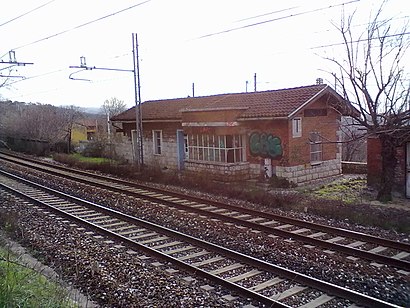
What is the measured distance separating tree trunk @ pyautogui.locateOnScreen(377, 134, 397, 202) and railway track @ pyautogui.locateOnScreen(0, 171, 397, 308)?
772 centimetres

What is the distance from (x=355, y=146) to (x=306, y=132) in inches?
428

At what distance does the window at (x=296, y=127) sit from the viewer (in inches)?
661

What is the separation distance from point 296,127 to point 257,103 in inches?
97.7

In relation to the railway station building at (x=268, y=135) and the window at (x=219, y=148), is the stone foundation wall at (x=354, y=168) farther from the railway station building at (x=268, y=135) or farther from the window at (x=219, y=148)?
the window at (x=219, y=148)

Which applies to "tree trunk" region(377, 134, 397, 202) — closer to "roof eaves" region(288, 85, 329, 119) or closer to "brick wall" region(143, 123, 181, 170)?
"roof eaves" region(288, 85, 329, 119)

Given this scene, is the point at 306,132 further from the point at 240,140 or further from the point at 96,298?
the point at 96,298

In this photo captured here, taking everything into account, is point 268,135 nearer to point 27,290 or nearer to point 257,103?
point 257,103

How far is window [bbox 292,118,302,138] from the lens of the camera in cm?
1678

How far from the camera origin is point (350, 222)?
11.1 metres

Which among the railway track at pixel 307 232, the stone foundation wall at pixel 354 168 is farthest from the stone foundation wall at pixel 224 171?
the stone foundation wall at pixel 354 168

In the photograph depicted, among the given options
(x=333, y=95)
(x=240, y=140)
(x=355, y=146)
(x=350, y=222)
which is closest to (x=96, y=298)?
(x=350, y=222)

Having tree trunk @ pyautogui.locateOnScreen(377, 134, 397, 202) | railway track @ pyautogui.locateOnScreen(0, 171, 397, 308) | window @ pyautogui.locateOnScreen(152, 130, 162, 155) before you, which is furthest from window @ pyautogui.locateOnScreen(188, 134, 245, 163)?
railway track @ pyautogui.locateOnScreen(0, 171, 397, 308)

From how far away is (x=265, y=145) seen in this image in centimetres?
1742

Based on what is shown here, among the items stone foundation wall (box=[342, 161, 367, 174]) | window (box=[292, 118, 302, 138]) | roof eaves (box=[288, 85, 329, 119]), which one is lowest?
stone foundation wall (box=[342, 161, 367, 174])
